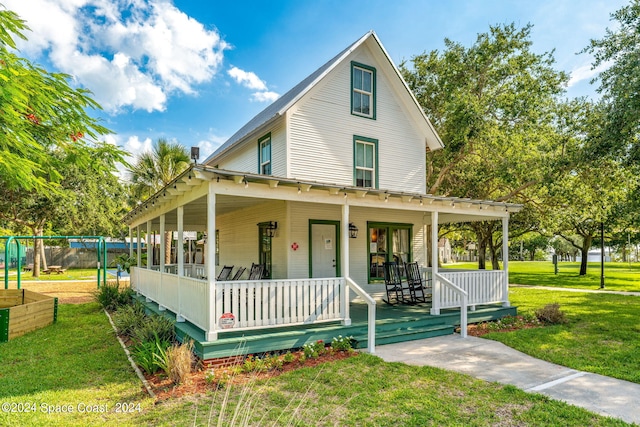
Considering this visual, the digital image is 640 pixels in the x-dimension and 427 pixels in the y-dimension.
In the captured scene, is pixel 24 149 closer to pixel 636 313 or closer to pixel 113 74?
pixel 113 74

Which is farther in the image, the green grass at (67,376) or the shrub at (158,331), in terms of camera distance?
the shrub at (158,331)

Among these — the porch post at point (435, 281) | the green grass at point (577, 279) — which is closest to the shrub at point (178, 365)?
the porch post at point (435, 281)

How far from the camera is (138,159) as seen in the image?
24656mm

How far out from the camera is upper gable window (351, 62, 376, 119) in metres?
11.8

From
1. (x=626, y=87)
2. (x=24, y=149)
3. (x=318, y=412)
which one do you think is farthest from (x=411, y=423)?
(x=626, y=87)

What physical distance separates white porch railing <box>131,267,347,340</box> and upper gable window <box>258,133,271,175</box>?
14.8 ft

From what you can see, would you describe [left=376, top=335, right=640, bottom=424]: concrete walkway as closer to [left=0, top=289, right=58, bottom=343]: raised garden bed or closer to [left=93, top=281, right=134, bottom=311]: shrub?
[left=0, top=289, right=58, bottom=343]: raised garden bed

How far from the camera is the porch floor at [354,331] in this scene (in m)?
6.64

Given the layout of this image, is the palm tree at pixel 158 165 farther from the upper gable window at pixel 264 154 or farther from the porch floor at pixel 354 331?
the porch floor at pixel 354 331

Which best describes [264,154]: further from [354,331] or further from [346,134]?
[354,331]

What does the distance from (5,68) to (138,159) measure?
21413 millimetres

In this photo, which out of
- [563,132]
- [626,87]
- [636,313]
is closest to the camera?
[626,87]

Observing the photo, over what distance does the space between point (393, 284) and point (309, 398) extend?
19.9 ft

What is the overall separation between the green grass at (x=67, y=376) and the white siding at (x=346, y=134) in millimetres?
6022
